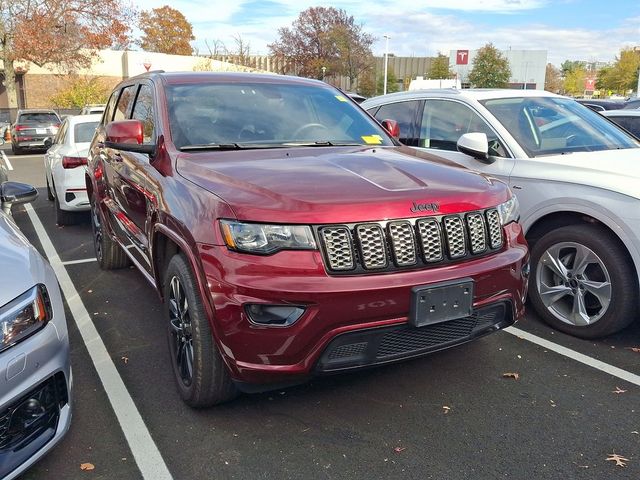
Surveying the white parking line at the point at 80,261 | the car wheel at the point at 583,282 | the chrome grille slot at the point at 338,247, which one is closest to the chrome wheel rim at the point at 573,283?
the car wheel at the point at 583,282

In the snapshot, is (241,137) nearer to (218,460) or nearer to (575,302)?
(218,460)

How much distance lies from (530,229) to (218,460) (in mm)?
2984

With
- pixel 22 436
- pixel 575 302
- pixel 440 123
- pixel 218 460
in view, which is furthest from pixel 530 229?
pixel 22 436

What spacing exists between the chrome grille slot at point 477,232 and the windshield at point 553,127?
1.92m

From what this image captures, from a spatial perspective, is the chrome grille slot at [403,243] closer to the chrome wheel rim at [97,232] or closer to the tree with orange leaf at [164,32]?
the chrome wheel rim at [97,232]

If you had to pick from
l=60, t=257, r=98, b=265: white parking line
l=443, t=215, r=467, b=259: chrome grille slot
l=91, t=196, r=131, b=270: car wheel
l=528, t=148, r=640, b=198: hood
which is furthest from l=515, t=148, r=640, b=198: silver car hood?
l=60, t=257, r=98, b=265: white parking line

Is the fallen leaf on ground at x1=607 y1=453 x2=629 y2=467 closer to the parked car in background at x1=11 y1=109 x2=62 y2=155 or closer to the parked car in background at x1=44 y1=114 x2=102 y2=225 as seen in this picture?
the parked car in background at x1=44 y1=114 x2=102 y2=225

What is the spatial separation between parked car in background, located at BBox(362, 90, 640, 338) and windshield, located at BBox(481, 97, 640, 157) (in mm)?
11

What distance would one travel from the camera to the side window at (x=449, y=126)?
488 cm

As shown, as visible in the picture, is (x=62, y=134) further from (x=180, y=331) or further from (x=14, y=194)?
(x=180, y=331)

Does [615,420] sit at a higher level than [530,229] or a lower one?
lower

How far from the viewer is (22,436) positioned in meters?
2.34

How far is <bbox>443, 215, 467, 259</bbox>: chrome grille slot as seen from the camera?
286cm

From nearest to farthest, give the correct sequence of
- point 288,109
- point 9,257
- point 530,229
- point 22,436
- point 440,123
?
point 22,436
point 9,257
point 288,109
point 530,229
point 440,123
